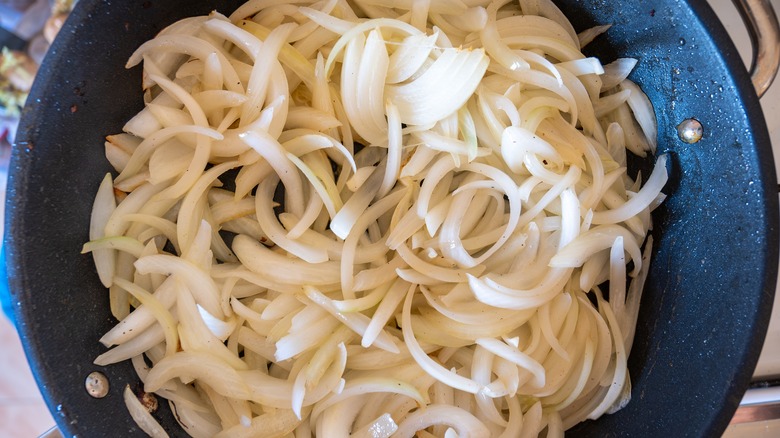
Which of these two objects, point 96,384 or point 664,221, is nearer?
point 96,384

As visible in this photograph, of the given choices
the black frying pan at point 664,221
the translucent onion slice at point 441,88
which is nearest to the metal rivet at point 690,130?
the black frying pan at point 664,221

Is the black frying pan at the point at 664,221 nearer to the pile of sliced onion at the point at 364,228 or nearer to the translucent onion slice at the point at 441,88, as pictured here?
the pile of sliced onion at the point at 364,228

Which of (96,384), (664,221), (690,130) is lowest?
(96,384)

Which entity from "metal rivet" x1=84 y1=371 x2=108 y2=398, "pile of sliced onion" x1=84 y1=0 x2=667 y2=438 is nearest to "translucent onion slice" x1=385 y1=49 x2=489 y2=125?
"pile of sliced onion" x1=84 y1=0 x2=667 y2=438

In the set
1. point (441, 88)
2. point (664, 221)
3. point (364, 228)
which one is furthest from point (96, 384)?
point (664, 221)

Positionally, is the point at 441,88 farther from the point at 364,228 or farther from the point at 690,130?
the point at 690,130

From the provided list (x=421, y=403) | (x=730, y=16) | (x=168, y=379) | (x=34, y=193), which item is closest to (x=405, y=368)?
(x=421, y=403)

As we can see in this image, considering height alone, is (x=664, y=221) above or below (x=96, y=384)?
above

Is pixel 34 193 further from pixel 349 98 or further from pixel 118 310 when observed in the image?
pixel 349 98
